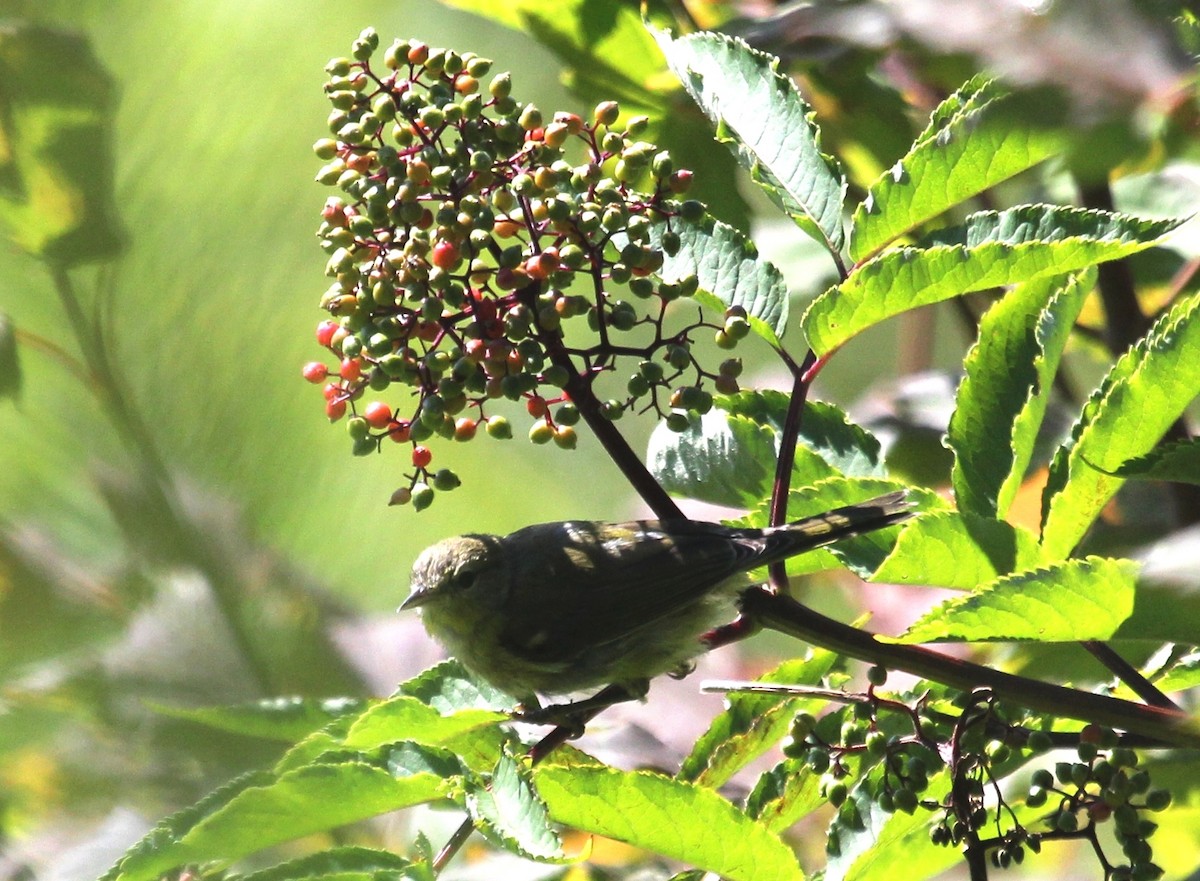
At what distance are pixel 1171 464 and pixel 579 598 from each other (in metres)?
1.08

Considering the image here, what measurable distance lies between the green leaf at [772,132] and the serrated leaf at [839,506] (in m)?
0.25

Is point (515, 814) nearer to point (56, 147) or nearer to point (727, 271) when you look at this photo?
point (727, 271)

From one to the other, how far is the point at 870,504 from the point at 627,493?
5.63 feet

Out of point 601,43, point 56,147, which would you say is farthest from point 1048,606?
point 601,43

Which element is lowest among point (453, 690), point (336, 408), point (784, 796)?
point (784, 796)

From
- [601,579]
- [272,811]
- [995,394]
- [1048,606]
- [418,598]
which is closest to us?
[1048,606]

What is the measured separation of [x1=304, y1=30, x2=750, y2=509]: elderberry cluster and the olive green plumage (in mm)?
405

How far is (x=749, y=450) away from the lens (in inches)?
52.9

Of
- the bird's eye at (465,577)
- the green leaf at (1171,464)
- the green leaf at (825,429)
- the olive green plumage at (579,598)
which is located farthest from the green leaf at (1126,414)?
the bird's eye at (465,577)

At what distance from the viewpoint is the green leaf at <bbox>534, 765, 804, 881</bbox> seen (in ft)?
3.47

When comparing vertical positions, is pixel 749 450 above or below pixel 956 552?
above

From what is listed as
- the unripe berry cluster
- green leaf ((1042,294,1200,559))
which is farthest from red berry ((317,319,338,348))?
the unripe berry cluster

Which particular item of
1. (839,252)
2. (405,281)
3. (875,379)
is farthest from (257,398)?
(875,379)

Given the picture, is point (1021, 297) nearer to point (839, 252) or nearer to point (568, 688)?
point (839, 252)
